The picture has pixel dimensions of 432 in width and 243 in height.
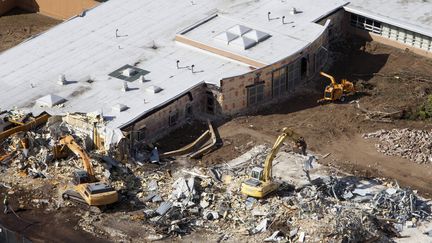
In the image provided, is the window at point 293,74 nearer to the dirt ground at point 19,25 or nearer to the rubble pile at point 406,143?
the rubble pile at point 406,143

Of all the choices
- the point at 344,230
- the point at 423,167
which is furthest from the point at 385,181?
the point at 344,230

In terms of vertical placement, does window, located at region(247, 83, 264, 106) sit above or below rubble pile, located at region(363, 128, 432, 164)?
above

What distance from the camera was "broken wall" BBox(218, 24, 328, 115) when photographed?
7531cm

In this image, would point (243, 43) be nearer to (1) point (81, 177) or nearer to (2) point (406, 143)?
(2) point (406, 143)

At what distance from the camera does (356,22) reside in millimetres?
88812

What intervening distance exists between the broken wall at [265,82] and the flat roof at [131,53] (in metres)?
0.77

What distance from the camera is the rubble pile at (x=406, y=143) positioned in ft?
233

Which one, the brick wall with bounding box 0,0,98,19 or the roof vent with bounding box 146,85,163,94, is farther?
the brick wall with bounding box 0,0,98,19

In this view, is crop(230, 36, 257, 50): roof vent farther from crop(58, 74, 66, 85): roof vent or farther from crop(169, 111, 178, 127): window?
crop(58, 74, 66, 85): roof vent

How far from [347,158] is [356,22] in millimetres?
20988

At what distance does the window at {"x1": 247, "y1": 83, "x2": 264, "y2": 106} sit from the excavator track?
56.7 ft

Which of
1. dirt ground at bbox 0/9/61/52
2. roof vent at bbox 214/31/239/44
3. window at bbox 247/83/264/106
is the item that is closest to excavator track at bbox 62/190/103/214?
window at bbox 247/83/264/106

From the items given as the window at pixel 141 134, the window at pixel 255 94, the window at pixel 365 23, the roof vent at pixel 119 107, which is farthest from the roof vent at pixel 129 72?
the window at pixel 365 23

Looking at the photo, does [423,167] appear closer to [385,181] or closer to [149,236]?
[385,181]
